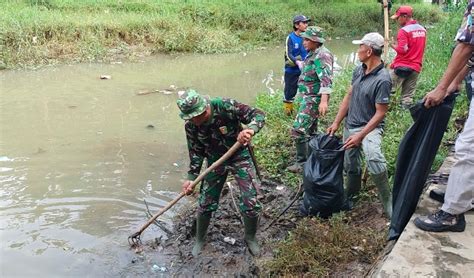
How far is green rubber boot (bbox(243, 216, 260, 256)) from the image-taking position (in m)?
3.97

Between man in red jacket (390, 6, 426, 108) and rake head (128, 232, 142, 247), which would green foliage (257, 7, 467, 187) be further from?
rake head (128, 232, 142, 247)

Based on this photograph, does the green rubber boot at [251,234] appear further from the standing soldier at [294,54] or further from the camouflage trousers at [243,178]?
the standing soldier at [294,54]

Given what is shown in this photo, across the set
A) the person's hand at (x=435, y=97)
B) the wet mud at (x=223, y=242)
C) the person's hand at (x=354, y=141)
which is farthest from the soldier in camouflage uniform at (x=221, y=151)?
the person's hand at (x=435, y=97)

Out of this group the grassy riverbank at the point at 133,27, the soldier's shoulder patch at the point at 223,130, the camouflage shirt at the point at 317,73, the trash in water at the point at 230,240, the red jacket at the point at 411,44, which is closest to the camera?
the soldier's shoulder patch at the point at 223,130

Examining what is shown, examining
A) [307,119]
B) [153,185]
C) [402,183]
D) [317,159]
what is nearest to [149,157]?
[153,185]

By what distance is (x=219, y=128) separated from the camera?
376 cm

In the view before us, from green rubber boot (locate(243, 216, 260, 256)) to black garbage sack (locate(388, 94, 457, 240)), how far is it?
1.18 m

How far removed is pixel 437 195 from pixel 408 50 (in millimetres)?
3313

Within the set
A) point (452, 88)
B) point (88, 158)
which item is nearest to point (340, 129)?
point (452, 88)

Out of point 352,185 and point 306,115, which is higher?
point 306,115

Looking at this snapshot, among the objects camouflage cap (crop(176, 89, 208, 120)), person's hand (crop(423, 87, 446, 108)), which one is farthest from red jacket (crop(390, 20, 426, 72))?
camouflage cap (crop(176, 89, 208, 120))

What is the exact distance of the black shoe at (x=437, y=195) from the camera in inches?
131

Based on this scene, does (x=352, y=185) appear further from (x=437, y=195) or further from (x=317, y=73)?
(x=317, y=73)

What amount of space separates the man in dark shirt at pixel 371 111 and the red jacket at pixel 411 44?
2382 mm
